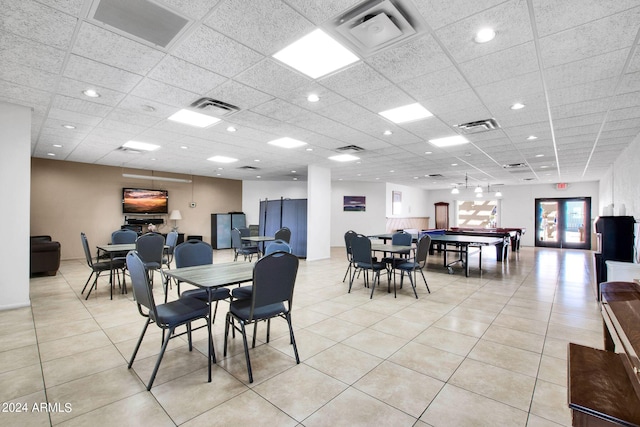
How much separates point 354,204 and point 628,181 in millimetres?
8181

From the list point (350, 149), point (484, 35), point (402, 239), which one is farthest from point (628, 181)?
point (484, 35)

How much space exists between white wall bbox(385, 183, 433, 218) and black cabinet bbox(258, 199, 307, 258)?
5.30m

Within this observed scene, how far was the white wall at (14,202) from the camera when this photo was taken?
3980 millimetres

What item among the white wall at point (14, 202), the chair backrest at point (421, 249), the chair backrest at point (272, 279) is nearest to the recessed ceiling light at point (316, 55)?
the chair backrest at point (272, 279)

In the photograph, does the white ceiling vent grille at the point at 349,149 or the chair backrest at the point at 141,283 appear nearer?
the chair backrest at the point at 141,283

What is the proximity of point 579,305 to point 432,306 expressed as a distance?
2207 millimetres

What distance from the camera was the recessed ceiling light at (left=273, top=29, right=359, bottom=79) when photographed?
8.41 ft

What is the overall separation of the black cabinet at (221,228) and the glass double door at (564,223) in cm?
1361

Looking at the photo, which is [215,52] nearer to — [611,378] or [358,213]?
[611,378]

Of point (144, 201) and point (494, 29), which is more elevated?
point (494, 29)

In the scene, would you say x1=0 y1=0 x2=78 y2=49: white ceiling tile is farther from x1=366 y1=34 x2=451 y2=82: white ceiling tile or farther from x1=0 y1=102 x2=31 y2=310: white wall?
x1=366 y1=34 x2=451 y2=82: white ceiling tile

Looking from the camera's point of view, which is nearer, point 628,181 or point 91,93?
point 91,93

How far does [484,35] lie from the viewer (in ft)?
7.97

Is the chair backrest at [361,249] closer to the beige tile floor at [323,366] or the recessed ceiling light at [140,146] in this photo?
the beige tile floor at [323,366]
